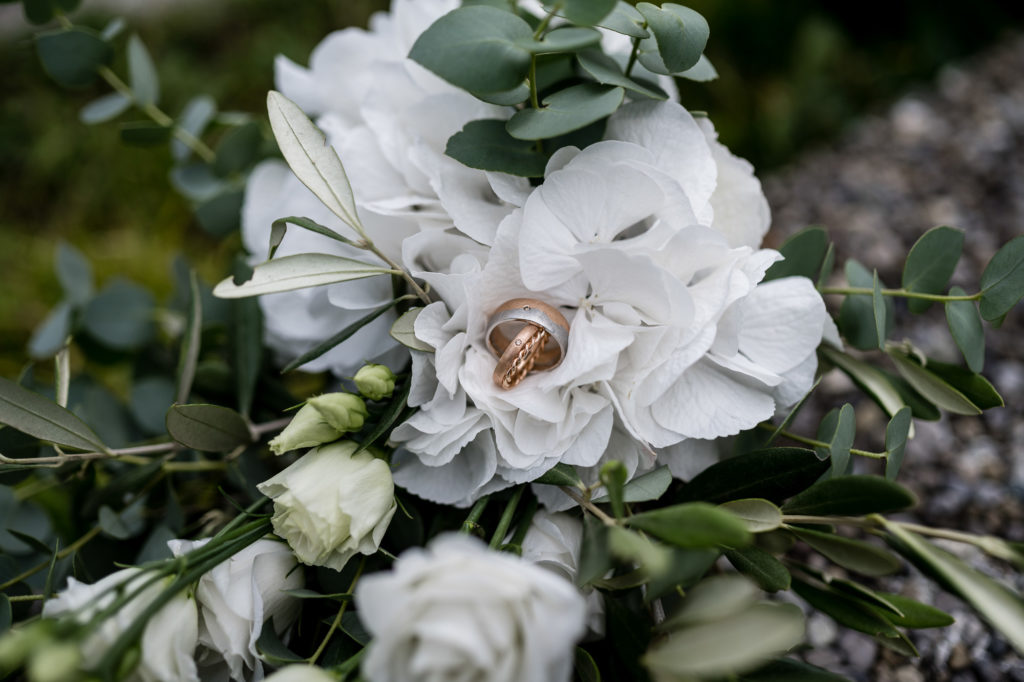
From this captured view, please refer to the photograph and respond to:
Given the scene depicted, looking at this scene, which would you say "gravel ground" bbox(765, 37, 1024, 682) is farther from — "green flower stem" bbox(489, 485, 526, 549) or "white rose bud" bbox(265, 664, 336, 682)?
"white rose bud" bbox(265, 664, 336, 682)

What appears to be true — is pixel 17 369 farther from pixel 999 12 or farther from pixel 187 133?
pixel 999 12

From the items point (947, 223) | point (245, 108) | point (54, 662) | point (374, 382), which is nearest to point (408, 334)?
point (374, 382)

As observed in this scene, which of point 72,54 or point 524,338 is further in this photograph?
point 72,54

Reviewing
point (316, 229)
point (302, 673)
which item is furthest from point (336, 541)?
point (316, 229)

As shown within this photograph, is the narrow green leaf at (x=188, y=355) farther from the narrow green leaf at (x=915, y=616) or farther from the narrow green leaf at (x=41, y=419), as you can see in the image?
the narrow green leaf at (x=915, y=616)

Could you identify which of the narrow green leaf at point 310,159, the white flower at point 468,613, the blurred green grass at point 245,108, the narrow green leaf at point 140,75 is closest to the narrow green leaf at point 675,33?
the narrow green leaf at point 310,159

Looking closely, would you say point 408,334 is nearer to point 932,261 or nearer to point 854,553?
point 854,553
